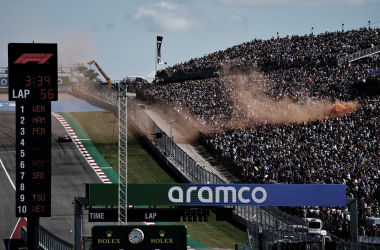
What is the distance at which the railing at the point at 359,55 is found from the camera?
227ft

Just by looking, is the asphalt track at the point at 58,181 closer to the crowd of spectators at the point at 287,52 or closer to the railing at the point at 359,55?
the crowd of spectators at the point at 287,52

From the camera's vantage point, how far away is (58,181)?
1818 inches

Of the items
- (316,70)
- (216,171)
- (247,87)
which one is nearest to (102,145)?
(216,171)

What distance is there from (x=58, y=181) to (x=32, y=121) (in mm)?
21571

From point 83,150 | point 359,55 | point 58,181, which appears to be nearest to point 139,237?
point 58,181

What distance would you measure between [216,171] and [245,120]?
362 inches

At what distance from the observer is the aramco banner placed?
3152 centimetres

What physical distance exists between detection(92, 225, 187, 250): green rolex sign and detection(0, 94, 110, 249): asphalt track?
12073mm

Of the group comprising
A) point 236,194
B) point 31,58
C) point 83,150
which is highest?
point 31,58

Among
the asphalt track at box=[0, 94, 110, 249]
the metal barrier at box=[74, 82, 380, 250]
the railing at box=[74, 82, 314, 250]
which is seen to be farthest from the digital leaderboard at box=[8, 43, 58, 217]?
the railing at box=[74, 82, 314, 250]

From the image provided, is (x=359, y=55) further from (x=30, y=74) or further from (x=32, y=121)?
(x=32, y=121)

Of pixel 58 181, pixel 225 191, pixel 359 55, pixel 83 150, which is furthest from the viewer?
pixel 359 55

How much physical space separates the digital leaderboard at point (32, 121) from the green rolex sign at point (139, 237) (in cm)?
324

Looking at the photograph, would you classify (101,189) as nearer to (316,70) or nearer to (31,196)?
(31,196)
